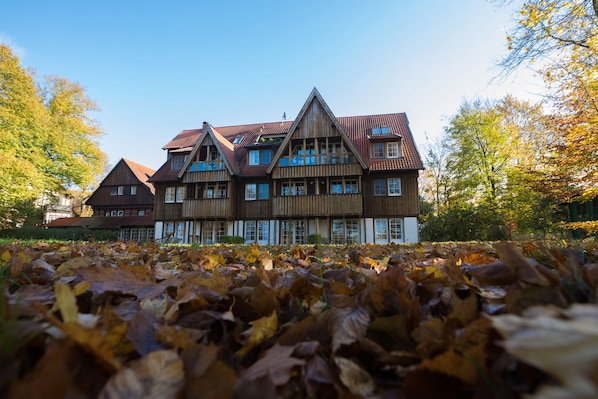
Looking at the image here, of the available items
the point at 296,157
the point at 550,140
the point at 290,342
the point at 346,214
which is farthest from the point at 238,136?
the point at 290,342

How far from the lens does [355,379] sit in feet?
→ 2.41

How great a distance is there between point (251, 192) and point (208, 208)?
10.0 feet

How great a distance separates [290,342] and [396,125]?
23.8 metres

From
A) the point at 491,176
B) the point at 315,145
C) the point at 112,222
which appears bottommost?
the point at 112,222

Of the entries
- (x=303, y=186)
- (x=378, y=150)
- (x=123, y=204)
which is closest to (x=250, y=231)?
(x=303, y=186)

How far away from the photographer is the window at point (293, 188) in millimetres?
20875

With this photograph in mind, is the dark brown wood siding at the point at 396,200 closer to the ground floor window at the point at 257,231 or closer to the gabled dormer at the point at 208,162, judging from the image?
the ground floor window at the point at 257,231

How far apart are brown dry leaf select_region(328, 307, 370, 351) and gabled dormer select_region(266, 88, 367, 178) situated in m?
18.6

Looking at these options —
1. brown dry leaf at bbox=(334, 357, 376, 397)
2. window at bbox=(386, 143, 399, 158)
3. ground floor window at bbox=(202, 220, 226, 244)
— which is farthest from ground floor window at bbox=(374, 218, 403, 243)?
brown dry leaf at bbox=(334, 357, 376, 397)

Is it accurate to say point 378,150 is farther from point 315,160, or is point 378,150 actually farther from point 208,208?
point 208,208

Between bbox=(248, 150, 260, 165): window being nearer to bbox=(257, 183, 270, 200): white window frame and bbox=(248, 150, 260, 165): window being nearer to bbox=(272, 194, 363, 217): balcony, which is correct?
bbox=(257, 183, 270, 200): white window frame

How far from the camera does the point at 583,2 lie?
388 inches

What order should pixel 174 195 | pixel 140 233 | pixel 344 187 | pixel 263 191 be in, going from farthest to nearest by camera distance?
pixel 140 233, pixel 174 195, pixel 263 191, pixel 344 187

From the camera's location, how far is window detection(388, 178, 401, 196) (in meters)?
19.8
